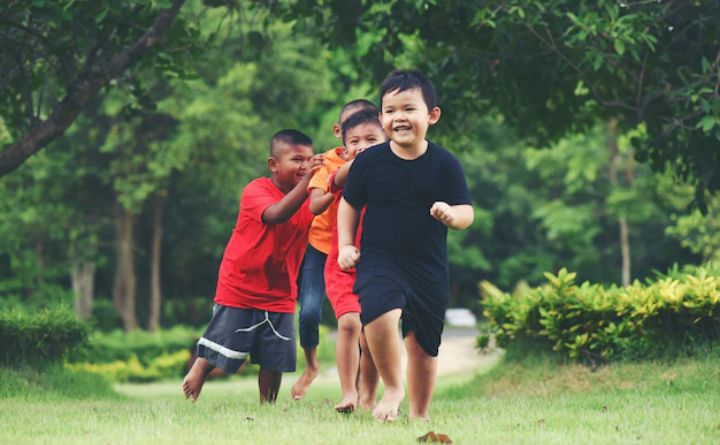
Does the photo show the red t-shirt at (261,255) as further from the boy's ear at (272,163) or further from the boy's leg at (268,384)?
the boy's leg at (268,384)

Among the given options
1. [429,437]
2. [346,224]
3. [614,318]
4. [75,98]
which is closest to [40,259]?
[75,98]

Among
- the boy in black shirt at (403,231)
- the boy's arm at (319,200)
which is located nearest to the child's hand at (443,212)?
the boy in black shirt at (403,231)

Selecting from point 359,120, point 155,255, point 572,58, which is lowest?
point 155,255

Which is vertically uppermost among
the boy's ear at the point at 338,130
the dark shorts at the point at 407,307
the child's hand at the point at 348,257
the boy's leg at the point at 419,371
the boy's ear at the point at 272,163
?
the boy's ear at the point at 338,130

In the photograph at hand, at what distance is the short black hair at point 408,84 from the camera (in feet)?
16.8

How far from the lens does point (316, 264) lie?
6.84 meters

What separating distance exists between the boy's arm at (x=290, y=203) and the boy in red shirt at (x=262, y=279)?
5.5 inches

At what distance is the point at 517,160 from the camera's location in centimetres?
4475

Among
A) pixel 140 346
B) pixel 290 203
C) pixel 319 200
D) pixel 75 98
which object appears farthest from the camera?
pixel 140 346

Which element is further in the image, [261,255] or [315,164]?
[261,255]

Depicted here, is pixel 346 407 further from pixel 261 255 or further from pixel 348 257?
pixel 261 255

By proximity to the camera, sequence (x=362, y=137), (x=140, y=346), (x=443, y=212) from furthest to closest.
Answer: (x=140, y=346), (x=362, y=137), (x=443, y=212)

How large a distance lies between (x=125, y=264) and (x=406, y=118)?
2218cm

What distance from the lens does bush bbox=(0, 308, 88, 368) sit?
934cm
